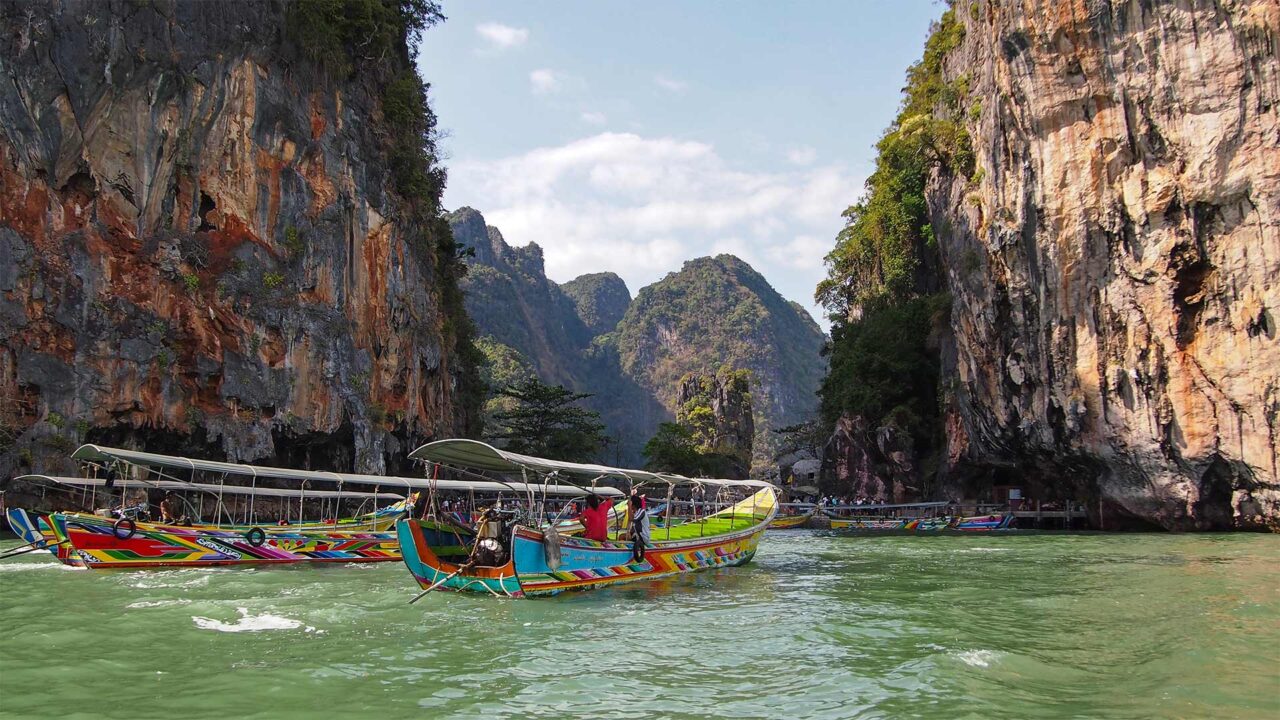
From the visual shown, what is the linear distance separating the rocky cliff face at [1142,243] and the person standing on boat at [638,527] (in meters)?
16.1

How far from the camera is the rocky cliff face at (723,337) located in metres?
125

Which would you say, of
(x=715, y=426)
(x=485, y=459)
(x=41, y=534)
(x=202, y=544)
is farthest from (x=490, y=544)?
(x=715, y=426)

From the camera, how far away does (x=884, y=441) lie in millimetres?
39438

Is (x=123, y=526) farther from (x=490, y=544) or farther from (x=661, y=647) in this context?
(x=661, y=647)

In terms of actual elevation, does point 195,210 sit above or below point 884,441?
above

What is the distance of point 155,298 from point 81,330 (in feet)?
6.79

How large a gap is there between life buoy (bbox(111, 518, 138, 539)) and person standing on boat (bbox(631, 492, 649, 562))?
924 cm

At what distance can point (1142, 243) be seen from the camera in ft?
73.1

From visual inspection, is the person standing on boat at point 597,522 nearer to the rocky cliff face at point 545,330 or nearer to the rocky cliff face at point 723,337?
the rocky cliff face at point 545,330

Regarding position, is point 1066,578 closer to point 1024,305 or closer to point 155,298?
point 1024,305

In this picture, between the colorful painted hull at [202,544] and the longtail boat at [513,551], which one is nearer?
the longtail boat at [513,551]

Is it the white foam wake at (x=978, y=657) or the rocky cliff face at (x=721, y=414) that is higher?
the rocky cliff face at (x=721, y=414)

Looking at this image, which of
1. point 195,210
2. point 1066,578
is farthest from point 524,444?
point 1066,578

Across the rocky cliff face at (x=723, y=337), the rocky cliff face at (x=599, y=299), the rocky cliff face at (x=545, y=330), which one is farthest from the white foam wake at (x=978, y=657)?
the rocky cliff face at (x=599, y=299)
